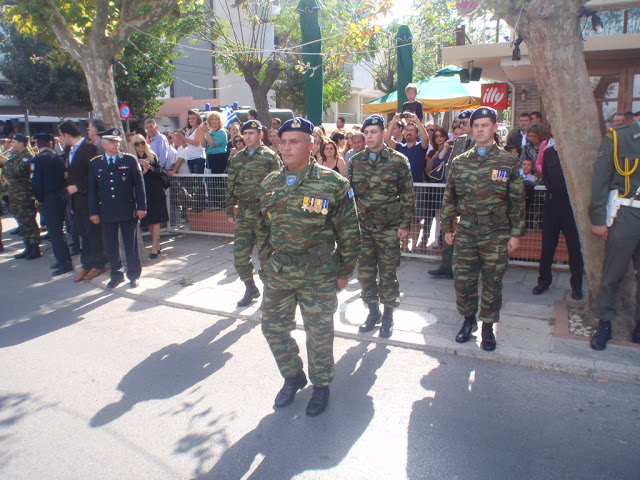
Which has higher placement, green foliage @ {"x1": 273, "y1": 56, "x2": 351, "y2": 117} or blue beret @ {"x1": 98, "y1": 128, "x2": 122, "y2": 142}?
green foliage @ {"x1": 273, "y1": 56, "x2": 351, "y2": 117}

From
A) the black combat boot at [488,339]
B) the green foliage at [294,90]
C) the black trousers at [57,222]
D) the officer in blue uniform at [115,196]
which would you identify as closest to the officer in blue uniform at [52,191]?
the black trousers at [57,222]

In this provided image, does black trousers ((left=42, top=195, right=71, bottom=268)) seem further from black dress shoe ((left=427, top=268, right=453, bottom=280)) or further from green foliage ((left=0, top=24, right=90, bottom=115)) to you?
green foliage ((left=0, top=24, right=90, bottom=115))

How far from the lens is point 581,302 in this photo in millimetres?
5594

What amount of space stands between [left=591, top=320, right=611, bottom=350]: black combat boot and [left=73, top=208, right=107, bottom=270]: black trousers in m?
6.44

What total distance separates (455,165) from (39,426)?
3.87 meters

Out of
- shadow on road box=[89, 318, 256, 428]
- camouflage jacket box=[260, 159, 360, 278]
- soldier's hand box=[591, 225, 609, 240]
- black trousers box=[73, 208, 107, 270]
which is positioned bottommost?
shadow on road box=[89, 318, 256, 428]

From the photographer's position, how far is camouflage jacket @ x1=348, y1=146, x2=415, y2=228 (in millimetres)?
4785

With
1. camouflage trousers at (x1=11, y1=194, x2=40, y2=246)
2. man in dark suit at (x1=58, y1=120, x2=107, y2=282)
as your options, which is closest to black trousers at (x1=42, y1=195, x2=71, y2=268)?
man in dark suit at (x1=58, y1=120, x2=107, y2=282)

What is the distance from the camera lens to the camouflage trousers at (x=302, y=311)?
11.4 feet

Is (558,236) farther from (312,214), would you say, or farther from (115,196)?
(115,196)

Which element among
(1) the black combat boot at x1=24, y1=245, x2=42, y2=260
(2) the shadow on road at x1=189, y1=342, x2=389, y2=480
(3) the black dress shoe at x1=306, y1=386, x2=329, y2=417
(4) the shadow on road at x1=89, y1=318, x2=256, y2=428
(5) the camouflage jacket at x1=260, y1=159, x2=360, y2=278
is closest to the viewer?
(2) the shadow on road at x1=189, y1=342, x2=389, y2=480

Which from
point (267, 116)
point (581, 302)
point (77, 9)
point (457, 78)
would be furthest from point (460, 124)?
point (267, 116)

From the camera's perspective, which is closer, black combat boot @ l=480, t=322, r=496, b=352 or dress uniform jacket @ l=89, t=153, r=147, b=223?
black combat boot @ l=480, t=322, r=496, b=352

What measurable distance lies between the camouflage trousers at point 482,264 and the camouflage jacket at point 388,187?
567mm
